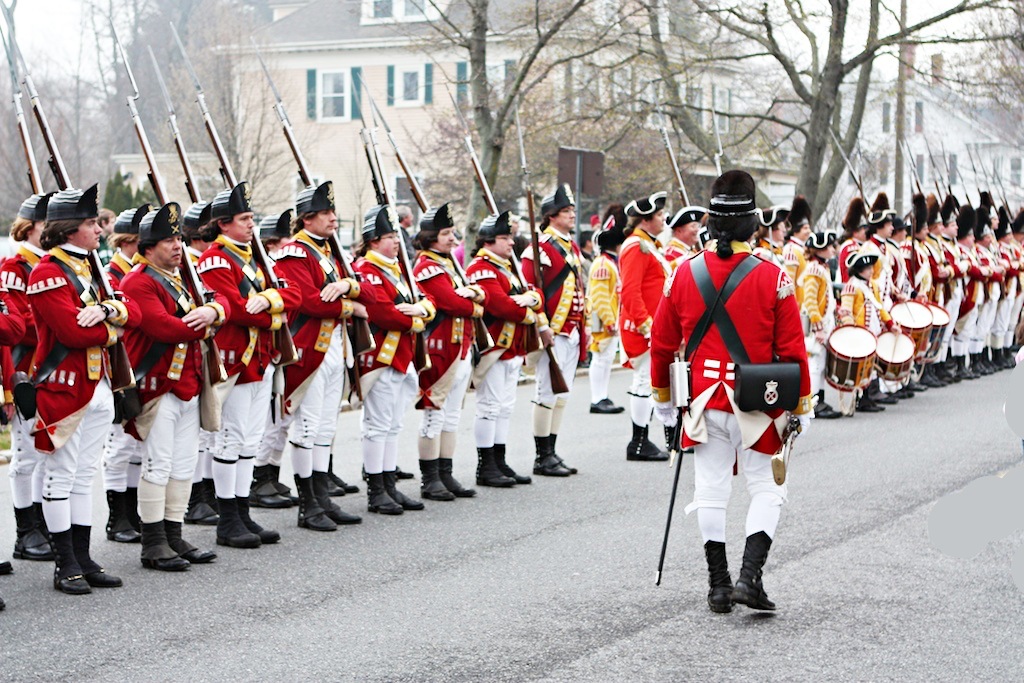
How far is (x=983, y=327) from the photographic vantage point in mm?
19812

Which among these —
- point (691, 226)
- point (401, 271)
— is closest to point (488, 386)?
point (401, 271)

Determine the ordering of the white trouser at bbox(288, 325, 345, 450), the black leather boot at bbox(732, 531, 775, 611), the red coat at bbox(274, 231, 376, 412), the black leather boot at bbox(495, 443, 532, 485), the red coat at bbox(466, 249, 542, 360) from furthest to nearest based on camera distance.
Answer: the black leather boot at bbox(495, 443, 532, 485), the red coat at bbox(466, 249, 542, 360), the white trouser at bbox(288, 325, 345, 450), the red coat at bbox(274, 231, 376, 412), the black leather boot at bbox(732, 531, 775, 611)

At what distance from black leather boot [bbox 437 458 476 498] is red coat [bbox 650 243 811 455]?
3431mm

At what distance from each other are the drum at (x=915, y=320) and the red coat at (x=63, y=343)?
10197 millimetres

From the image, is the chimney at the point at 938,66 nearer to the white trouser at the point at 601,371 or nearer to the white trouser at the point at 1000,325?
the white trouser at the point at 1000,325

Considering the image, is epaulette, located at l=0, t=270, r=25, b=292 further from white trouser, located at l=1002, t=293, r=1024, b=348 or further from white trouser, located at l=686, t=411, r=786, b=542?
white trouser, located at l=1002, t=293, r=1024, b=348

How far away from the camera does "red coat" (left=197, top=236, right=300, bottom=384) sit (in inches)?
336

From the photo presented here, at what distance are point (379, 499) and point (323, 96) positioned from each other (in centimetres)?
3480

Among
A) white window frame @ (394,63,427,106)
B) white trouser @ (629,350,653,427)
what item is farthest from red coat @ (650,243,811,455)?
white window frame @ (394,63,427,106)

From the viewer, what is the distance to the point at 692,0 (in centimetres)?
2333

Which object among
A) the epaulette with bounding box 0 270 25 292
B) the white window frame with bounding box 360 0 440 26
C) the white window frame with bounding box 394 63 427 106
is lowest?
the epaulette with bounding box 0 270 25 292

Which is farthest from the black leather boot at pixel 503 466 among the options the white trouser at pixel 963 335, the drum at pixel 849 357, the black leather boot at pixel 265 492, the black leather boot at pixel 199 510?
the white trouser at pixel 963 335

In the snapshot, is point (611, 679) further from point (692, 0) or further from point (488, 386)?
point (692, 0)

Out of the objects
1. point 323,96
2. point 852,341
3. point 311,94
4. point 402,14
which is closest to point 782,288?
point 852,341
